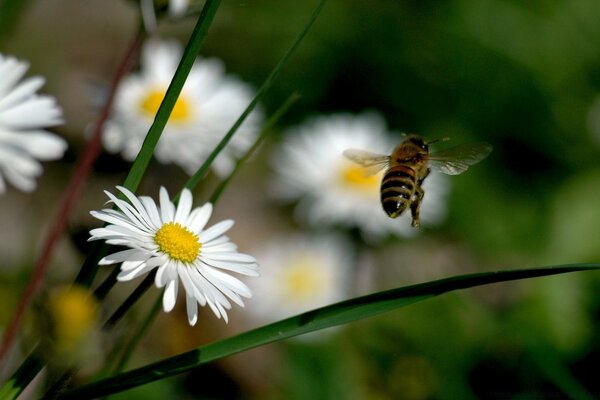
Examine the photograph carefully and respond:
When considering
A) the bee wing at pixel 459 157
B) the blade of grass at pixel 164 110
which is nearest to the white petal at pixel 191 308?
the blade of grass at pixel 164 110

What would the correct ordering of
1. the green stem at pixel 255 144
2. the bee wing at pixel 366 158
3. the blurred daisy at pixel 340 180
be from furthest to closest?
the blurred daisy at pixel 340 180
the bee wing at pixel 366 158
the green stem at pixel 255 144

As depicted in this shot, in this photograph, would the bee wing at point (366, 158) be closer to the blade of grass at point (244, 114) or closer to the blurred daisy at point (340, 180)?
the blade of grass at point (244, 114)

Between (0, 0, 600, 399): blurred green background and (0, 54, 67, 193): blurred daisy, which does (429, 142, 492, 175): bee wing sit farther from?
(0, 0, 600, 399): blurred green background

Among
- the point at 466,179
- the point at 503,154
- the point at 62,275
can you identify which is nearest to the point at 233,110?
the point at 62,275

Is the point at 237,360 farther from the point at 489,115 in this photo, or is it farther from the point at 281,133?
the point at 489,115

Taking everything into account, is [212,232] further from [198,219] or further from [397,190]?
[397,190]

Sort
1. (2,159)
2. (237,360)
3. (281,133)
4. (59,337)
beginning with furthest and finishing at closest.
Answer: (281,133) < (237,360) < (2,159) < (59,337)

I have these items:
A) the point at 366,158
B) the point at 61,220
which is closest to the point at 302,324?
the point at 61,220
